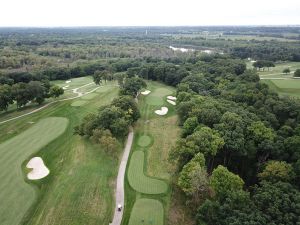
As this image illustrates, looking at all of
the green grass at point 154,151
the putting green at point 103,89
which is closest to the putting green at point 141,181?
the green grass at point 154,151

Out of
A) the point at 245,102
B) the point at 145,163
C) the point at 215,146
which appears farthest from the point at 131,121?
the point at 245,102

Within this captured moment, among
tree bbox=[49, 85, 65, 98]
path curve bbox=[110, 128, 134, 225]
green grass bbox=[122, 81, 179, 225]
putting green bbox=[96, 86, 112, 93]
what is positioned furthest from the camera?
putting green bbox=[96, 86, 112, 93]

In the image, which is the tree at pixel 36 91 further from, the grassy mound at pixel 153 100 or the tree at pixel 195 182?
the tree at pixel 195 182

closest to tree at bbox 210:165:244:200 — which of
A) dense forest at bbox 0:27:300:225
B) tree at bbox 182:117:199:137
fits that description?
dense forest at bbox 0:27:300:225

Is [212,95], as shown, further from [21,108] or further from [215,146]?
[21,108]

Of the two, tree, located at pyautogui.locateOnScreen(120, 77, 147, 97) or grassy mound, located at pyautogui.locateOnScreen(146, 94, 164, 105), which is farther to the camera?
grassy mound, located at pyautogui.locateOnScreen(146, 94, 164, 105)

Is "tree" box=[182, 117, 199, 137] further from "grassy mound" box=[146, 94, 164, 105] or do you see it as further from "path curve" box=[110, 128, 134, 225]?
"grassy mound" box=[146, 94, 164, 105]
